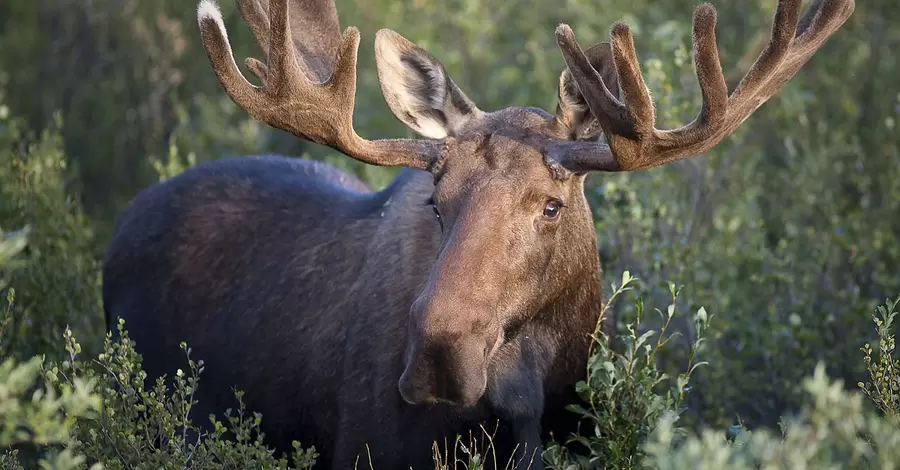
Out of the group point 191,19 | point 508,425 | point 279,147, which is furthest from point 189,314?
point 191,19

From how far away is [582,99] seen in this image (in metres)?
4.46

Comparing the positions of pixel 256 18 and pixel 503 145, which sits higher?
pixel 256 18

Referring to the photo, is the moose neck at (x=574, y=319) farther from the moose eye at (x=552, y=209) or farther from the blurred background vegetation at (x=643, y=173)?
the blurred background vegetation at (x=643, y=173)

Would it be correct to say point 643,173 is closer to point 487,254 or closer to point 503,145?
point 503,145

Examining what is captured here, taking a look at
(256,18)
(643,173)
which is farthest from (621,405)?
(643,173)

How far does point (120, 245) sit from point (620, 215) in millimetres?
2822

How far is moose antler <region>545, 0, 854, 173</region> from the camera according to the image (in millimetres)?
3938

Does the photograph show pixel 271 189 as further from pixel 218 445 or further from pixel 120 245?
pixel 218 445

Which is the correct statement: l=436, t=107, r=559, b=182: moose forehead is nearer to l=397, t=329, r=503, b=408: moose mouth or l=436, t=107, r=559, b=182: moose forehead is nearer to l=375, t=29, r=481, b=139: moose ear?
l=375, t=29, r=481, b=139: moose ear

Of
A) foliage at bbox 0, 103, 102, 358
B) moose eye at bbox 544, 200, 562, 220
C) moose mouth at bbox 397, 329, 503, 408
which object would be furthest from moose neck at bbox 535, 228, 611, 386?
foliage at bbox 0, 103, 102, 358

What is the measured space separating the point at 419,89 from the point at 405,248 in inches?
26.7

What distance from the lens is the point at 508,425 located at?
437cm

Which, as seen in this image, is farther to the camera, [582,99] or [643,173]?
[643,173]

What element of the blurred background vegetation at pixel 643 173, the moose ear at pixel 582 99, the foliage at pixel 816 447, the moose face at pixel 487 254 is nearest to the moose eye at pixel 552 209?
the moose face at pixel 487 254
